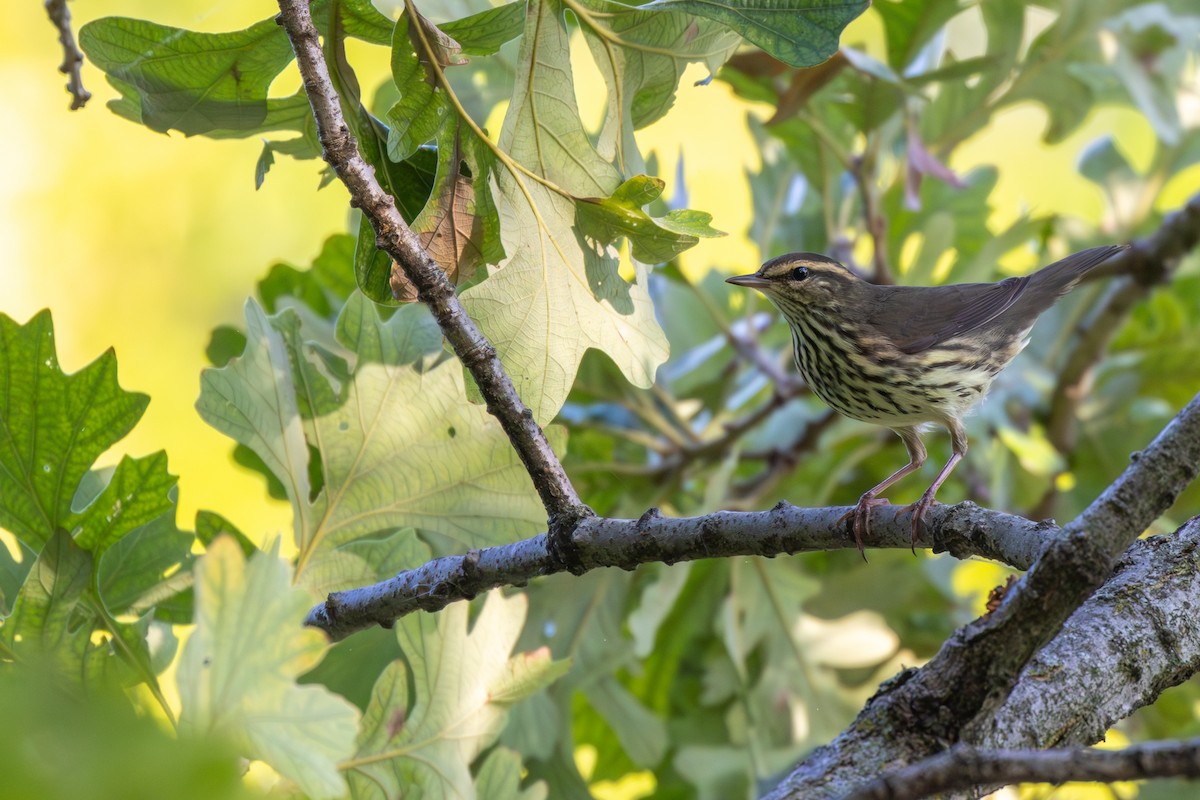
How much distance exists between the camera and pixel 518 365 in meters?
1.71

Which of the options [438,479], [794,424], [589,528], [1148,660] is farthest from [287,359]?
[794,424]

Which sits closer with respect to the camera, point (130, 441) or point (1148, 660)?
point (1148, 660)

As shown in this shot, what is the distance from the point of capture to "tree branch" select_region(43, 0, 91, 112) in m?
1.59

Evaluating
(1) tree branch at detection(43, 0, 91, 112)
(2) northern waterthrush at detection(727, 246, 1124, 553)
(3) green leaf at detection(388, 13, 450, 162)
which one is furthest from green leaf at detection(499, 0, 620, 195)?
(2) northern waterthrush at detection(727, 246, 1124, 553)

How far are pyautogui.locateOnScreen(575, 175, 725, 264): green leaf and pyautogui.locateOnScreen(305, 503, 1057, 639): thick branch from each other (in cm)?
41

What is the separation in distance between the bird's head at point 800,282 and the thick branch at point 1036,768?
2103mm

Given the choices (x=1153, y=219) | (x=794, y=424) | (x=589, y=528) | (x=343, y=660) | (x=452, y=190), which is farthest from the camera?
(x=1153, y=219)

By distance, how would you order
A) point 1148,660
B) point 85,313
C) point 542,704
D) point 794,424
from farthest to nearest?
point 85,313, point 794,424, point 542,704, point 1148,660

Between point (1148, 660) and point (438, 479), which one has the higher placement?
point (438, 479)

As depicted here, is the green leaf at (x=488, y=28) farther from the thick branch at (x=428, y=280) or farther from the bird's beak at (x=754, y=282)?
the bird's beak at (x=754, y=282)

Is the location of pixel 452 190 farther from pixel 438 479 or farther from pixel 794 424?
pixel 794 424

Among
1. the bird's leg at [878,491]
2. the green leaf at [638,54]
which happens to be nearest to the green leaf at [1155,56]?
the bird's leg at [878,491]

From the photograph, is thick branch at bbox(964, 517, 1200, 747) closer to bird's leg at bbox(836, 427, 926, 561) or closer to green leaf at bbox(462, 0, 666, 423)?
bird's leg at bbox(836, 427, 926, 561)

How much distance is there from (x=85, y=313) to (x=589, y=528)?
404 cm
